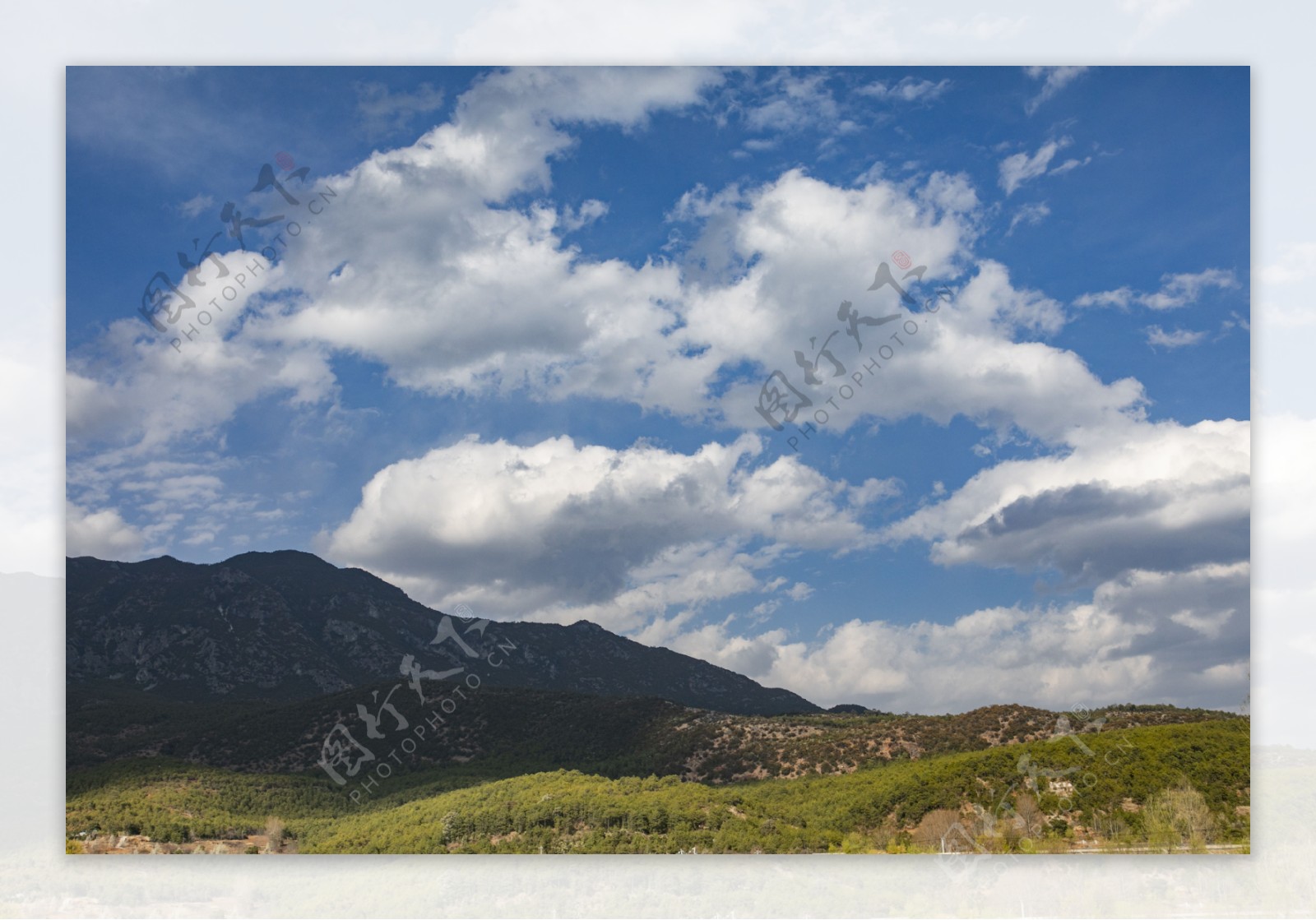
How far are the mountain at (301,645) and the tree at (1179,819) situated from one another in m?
22.5

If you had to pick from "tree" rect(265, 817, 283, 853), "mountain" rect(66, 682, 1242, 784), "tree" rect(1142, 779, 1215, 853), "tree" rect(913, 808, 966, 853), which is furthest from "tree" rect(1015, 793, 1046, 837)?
"tree" rect(265, 817, 283, 853)

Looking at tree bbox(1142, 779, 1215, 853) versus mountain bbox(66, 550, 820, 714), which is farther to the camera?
mountain bbox(66, 550, 820, 714)

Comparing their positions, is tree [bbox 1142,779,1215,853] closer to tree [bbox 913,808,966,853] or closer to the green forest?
the green forest

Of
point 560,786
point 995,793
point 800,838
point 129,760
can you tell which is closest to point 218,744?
point 129,760

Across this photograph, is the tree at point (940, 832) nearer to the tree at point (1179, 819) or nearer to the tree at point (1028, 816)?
the tree at point (1028, 816)

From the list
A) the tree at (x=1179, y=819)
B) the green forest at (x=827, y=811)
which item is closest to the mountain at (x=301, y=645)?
the green forest at (x=827, y=811)

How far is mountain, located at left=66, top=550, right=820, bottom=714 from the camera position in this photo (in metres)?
44.6

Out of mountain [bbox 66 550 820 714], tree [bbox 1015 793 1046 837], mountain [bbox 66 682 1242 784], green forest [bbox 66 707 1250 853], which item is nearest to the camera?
green forest [bbox 66 707 1250 853]

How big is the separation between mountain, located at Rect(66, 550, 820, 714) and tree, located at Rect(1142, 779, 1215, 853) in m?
22.5

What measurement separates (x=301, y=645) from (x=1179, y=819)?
4262 centimetres

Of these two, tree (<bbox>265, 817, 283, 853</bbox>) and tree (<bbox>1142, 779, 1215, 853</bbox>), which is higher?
tree (<bbox>1142, 779, 1215, 853</bbox>)

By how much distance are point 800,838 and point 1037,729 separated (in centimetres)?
925

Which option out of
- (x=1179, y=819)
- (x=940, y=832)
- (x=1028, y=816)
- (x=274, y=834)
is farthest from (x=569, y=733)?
(x=1179, y=819)

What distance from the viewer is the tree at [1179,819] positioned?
2006 centimetres
